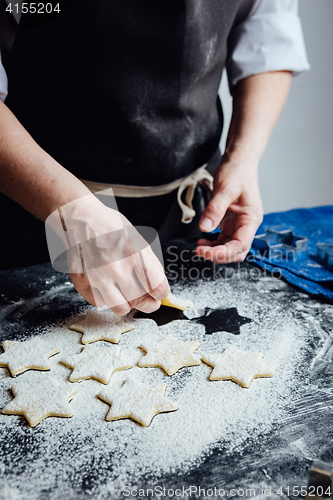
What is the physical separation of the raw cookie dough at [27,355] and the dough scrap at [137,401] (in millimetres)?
186

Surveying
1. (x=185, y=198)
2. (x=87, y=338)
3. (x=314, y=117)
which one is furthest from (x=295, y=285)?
(x=314, y=117)

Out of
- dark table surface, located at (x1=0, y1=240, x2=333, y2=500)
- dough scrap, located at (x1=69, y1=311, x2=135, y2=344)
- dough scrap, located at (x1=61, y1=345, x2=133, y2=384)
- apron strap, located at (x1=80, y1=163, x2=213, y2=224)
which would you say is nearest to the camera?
dark table surface, located at (x1=0, y1=240, x2=333, y2=500)

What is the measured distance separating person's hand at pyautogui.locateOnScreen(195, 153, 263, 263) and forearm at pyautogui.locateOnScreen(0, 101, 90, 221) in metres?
0.43

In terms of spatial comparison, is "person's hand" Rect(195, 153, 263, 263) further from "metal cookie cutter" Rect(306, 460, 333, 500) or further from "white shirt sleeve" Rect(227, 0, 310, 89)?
"metal cookie cutter" Rect(306, 460, 333, 500)

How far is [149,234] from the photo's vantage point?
1413 mm

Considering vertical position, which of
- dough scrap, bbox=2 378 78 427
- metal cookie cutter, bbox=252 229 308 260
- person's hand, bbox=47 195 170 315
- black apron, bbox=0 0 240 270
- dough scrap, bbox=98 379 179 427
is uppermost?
black apron, bbox=0 0 240 270

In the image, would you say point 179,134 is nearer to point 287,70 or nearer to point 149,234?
point 149,234

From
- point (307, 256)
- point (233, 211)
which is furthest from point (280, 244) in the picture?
point (233, 211)

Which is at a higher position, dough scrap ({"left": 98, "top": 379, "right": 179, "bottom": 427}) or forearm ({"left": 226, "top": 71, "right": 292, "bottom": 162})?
forearm ({"left": 226, "top": 71, "right": 292, "bottom": 162})

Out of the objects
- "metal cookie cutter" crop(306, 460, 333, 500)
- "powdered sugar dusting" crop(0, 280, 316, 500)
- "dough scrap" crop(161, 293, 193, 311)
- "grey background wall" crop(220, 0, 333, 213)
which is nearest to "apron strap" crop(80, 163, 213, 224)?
"dough scrap" crop(161, 293, 193, 311)

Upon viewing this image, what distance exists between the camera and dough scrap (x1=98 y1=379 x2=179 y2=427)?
2.53 feet

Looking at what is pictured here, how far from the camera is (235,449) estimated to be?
0.70 meters

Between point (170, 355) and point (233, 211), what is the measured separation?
0.59 metres

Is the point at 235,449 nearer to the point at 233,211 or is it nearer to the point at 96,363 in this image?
the point at 96,363
